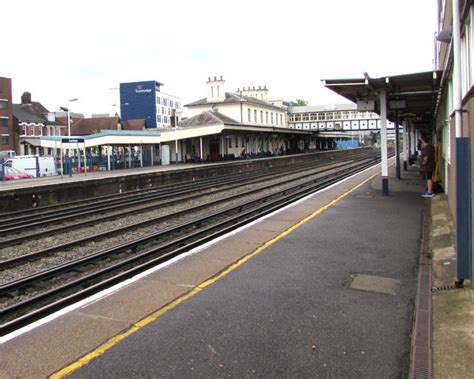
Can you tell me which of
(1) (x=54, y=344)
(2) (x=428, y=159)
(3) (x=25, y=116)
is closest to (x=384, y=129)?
(2) (x=428, y=159)

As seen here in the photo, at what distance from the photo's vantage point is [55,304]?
18.3 ft

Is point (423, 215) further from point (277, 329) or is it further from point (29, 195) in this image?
point (29, 195)

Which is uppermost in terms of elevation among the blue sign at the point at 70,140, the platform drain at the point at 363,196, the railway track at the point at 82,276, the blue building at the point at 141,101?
the blue building at the point at 141,101

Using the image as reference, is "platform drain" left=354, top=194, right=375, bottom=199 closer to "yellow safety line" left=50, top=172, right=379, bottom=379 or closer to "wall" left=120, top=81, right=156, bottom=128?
"yellow safety line" left=50, top=172, right=379, bottom=379

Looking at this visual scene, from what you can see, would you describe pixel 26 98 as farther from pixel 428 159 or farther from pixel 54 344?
pixel 54 344

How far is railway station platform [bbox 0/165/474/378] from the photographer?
3816mm

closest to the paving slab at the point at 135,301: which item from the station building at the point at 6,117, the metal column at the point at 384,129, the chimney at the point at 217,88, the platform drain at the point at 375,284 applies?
the platform drain at the point at 375,284

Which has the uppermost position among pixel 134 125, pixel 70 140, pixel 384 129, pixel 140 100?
pixel 140 100

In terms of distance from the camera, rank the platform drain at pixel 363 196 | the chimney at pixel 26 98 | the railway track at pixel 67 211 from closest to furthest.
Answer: the railway track at pixel 67 211
the platform drain at pixel 363 196
the chimney at pixel 26 98

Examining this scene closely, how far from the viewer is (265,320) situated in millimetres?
4777

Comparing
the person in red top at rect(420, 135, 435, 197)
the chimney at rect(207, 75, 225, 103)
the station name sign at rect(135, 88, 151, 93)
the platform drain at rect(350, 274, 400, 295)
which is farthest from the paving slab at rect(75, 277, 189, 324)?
the station name sign at rect(135, 88, 151, 93)

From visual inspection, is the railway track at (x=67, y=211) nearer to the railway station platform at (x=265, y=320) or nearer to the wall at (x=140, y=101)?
the railway station platform at (x=265, y=320)

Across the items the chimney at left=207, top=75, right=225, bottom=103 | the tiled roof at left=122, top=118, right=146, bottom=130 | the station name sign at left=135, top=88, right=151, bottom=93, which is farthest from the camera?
the station name sign at left=135, top=88, right=151, bottom=93

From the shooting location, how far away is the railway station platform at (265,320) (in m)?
3.82
